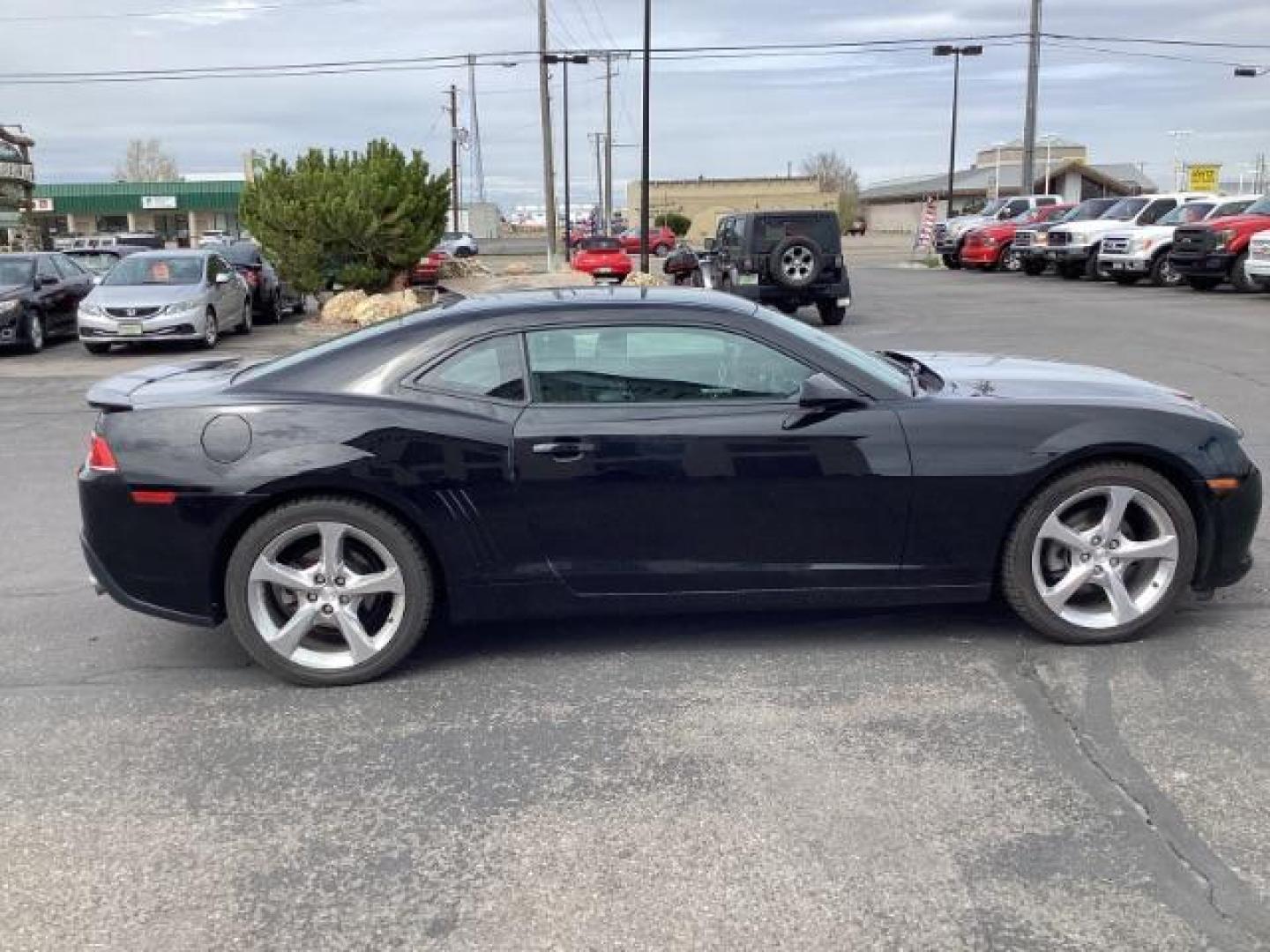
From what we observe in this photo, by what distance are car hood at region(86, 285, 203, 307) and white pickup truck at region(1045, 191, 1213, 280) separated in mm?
20466

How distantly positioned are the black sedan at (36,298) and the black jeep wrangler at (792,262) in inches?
417

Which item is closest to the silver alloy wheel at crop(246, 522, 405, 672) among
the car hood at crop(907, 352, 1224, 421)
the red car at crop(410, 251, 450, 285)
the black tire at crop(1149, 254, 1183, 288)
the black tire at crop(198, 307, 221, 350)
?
the car hood at crop(907, 352, 1224, 421)

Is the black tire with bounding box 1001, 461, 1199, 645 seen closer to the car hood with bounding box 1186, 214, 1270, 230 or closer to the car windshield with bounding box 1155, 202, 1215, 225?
the car hood with bounding box 1186, 214, 1270, 230

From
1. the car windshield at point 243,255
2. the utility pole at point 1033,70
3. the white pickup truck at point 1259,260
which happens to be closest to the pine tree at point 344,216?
the car windshield at point 243,255

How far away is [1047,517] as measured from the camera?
14.7 ft

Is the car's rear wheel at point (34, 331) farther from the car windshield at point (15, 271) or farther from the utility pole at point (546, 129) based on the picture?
the utility pole at point (546, 129)

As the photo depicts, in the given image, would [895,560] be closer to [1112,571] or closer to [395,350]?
[1112,571]

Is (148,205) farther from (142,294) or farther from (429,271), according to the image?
(142,294)

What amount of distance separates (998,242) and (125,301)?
2578 centimetres

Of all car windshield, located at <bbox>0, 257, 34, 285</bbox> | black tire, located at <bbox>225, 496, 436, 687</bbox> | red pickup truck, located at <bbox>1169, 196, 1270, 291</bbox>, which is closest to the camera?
black tire, located at <bbox>225, 496, 436, 687</bbox>

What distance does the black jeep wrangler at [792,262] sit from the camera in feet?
61.1

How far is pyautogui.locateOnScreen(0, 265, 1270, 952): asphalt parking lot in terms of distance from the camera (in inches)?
116

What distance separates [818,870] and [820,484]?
166 cm

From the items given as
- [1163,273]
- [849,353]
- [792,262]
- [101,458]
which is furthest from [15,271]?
[1163,273]
